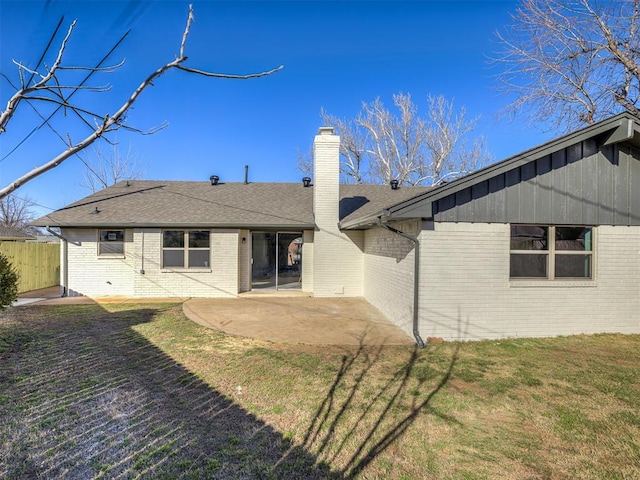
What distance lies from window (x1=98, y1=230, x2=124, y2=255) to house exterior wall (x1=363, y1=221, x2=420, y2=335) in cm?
838

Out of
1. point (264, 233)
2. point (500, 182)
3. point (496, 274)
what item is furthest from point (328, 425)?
point (264, 233)

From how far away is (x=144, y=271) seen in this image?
1085cm

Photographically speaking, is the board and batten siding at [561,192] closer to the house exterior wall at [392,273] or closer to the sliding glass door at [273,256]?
the house exterior wall at [392,273]

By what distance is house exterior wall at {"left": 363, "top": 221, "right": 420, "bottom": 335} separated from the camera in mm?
6750

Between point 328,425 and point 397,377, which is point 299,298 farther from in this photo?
point 328,425

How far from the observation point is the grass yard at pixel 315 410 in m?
2.79

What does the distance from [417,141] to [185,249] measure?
19100 millimetres

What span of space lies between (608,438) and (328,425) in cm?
276

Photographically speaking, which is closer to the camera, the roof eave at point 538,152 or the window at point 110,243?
the roof eave at point 538,152

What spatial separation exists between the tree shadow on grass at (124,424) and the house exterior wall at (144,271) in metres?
Answer: 5.26

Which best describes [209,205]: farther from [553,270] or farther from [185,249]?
[553,270]

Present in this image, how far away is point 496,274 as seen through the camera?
6.52 metres

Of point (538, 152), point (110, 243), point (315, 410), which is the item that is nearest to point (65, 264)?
point (110, 243)

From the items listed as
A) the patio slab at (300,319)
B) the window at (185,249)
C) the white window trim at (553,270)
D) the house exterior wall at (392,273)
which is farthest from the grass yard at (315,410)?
the window at (185,249)
